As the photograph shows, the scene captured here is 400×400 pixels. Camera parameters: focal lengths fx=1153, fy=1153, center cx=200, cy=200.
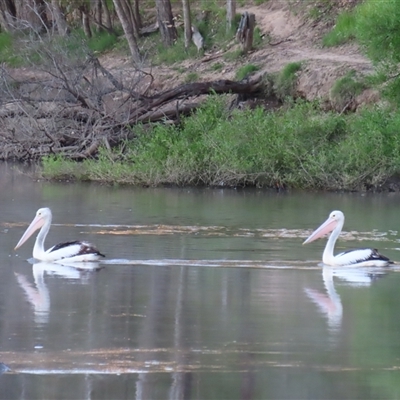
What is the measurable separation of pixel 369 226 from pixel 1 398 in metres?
11.2

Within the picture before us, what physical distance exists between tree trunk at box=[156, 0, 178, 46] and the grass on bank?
11969 mm

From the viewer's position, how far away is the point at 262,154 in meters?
24.4

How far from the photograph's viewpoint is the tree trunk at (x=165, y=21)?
3725 cm

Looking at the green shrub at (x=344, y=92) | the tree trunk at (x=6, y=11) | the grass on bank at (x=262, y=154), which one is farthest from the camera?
the tree trunk at (x=6, y=11)

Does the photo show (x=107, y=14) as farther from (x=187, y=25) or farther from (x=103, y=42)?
(x=187, y=25)

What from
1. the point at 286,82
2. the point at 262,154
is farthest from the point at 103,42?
the point at 262,154

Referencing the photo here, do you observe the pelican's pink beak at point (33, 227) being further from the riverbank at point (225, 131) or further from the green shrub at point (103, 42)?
the green shrub at point (103, 42)

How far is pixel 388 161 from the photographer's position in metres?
23.9

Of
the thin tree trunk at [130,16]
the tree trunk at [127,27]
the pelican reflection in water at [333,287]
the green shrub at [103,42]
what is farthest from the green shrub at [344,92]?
the pelican reflection in water at [333,287]

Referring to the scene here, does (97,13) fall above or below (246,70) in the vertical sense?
above

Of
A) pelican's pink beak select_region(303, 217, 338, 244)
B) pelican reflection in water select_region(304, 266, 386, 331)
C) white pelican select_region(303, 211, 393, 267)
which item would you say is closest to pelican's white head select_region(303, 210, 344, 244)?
pelican's pink beak select_region(303, 217, 338, 244)

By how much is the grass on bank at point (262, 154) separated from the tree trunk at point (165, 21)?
471 inches

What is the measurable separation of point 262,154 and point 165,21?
14124 millimetres

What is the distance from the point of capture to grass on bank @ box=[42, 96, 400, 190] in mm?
24094
